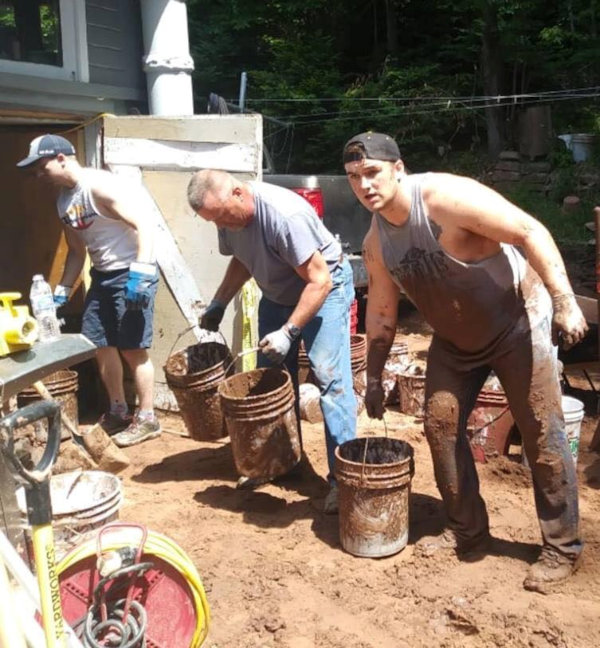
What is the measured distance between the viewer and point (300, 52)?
17422 millimetres

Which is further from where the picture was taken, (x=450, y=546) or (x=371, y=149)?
(x=450, y=546)

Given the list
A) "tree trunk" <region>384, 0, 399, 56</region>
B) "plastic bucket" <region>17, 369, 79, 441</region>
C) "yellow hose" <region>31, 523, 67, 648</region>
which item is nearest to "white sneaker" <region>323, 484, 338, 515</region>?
"plastic bucket" <region>17, 369, 79, 441</region>

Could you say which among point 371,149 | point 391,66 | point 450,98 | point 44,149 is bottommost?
point 371,149

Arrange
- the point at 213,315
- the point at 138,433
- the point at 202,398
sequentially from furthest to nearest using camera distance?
1. the point at 138,433
2. the point at 213,315
3. the point at 202,398

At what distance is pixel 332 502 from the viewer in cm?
466

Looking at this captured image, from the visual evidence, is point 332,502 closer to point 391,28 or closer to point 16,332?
point 16,332

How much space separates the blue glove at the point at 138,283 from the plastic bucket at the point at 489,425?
7.64ft

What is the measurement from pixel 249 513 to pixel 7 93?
11.3ft

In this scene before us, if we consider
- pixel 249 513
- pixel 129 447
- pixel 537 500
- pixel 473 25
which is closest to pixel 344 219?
pixel 129 447

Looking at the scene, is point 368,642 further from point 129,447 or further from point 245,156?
point 245,156

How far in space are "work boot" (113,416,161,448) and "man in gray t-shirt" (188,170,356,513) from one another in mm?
1467

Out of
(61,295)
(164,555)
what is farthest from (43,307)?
(164,555)

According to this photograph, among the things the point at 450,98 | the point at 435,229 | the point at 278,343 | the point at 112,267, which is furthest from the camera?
the point at 450,98

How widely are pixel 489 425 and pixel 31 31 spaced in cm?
439
